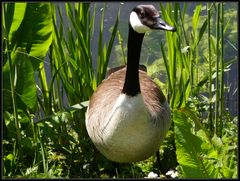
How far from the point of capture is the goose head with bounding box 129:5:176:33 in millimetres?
2666

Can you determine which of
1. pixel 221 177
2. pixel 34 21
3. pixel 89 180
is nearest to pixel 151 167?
pixel 89 180

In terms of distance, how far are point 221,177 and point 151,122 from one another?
66 centimetres

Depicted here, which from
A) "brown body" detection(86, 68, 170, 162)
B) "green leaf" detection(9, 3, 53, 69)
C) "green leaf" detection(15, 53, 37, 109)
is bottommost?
"brown body" detection(86, 68, 170, 162)

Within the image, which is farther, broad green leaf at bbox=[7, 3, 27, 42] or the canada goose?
broad green leaf at bbox=[7, 3, 27, 42]

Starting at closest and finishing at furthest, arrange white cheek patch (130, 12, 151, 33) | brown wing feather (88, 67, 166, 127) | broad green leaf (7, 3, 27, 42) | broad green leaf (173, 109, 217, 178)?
broad green leaf (173, 109, 217, 178) < white cheek patch (130, 12, 151, 33) < brown wing feather (88, 67, 166, 127) < broad green leaf (7, 3, 27, 42)

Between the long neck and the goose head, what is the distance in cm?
6

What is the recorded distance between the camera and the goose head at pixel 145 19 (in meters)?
2.67

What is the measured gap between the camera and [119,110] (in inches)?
115

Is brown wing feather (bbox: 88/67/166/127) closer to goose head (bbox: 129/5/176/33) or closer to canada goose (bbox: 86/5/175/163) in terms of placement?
canada goose (bbox: 86/5/175/163)

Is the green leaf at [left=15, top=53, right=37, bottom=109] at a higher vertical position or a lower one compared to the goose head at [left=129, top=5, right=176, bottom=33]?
lower

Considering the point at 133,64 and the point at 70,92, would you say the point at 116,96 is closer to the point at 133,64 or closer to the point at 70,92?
the point at 133,64

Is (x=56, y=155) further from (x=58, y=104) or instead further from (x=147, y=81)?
(x=147, y=81)

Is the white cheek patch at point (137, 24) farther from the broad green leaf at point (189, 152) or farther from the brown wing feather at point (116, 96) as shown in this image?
the broad green leaf at point (189, 152)

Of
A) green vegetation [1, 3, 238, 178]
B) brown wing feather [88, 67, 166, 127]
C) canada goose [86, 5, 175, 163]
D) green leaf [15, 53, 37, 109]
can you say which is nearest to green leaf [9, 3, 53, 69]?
green vegetation [1, 3, 238, 178]
